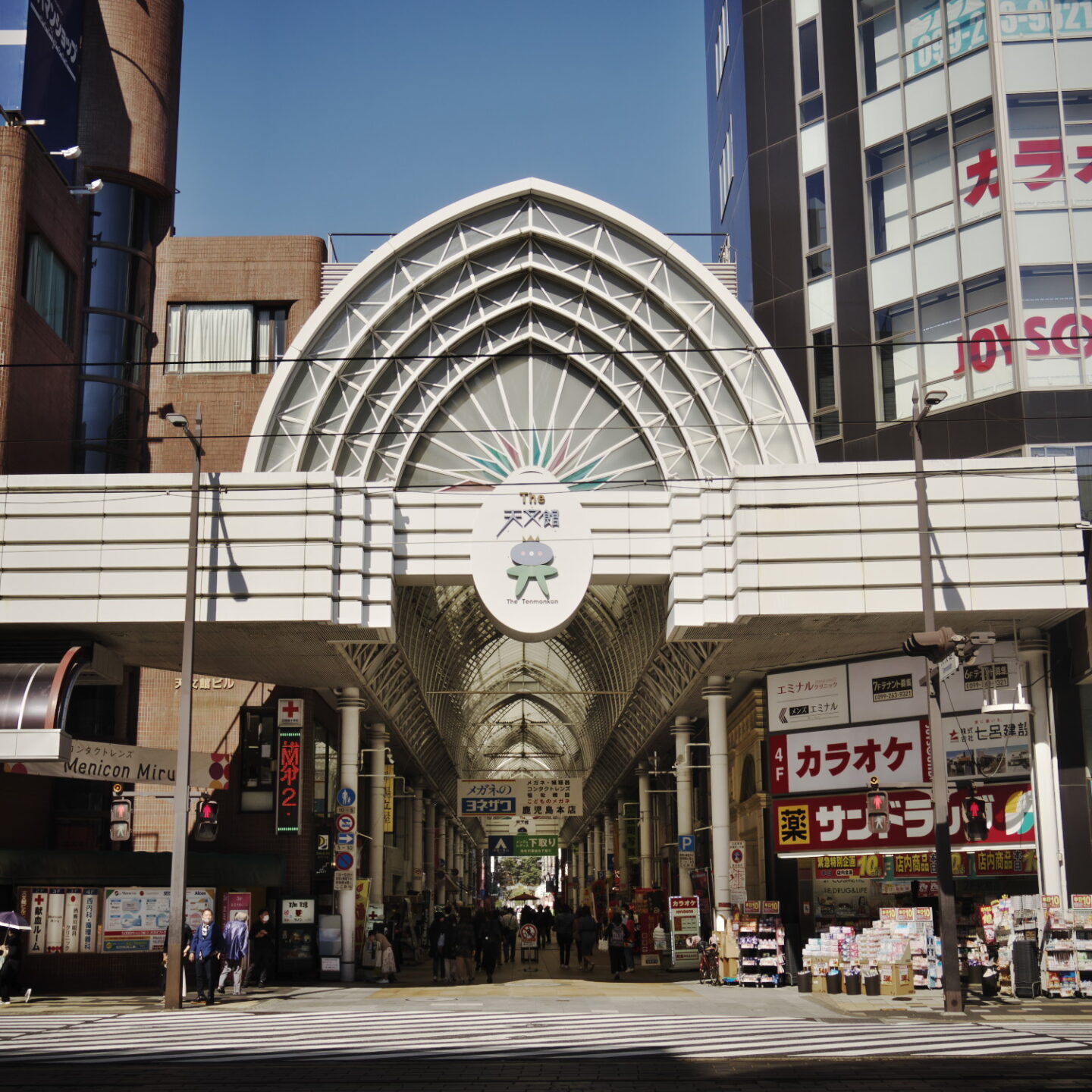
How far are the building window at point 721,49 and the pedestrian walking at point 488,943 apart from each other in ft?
104

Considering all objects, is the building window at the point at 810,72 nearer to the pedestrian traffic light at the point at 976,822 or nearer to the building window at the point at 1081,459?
the building window at the point at 1081,459

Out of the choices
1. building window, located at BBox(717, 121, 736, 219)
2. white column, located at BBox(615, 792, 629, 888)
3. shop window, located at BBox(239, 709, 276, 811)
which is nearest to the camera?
shop window, located at BBox(239, 709, 276, 811)

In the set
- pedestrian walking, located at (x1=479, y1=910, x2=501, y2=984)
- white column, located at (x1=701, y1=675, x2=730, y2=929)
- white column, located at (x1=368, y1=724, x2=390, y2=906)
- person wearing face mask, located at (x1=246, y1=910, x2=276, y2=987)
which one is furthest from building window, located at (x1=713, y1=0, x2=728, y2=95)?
person wearing face mask, located at (x1=246, y1=910, x2=276, y2=987)

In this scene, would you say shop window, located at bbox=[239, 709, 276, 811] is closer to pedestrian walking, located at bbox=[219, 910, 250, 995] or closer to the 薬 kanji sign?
pedestrian walking, located at bbox=[219, 910, 250, 995]

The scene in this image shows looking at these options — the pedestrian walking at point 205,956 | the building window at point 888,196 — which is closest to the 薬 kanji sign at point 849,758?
the building window at point 888,196

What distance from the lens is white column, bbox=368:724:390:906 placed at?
1527 inches


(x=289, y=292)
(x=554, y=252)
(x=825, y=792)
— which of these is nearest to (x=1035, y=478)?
(x=825, y=792)

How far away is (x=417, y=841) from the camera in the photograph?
6512 cm

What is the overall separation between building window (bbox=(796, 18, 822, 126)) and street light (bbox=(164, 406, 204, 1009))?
22709mm

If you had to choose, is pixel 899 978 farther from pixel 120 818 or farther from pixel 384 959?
pixel 120 818

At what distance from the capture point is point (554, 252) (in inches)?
1471

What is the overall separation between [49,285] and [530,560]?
1487 centimetres

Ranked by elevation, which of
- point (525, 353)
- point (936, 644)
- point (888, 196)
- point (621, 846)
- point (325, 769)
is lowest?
point (621, 846)

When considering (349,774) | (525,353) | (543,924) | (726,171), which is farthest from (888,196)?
(543,924)
